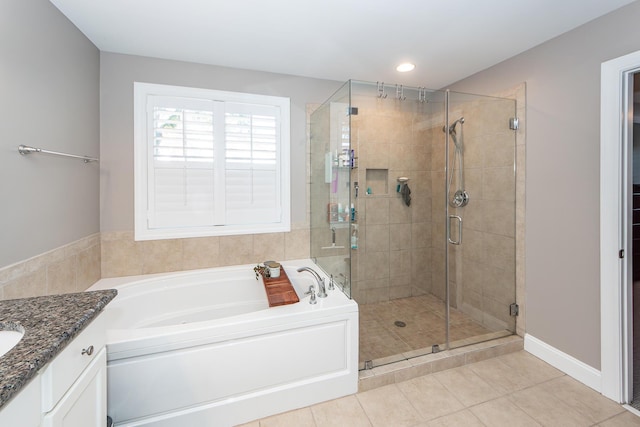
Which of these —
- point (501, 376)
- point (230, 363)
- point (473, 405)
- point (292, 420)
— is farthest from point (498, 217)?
point (230, 363)

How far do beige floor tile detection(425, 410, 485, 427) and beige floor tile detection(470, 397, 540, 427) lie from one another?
0.04m

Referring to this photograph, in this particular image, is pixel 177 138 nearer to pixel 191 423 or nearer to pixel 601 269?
pixel 191 423

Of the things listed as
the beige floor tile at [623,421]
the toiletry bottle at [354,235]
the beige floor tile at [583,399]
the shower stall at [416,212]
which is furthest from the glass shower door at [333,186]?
the beige floor tile at [623,421]

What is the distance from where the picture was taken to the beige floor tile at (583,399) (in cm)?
170

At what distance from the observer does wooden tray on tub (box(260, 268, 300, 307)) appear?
1.90 m

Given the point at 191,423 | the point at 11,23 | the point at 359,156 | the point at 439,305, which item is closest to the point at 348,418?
the point at 191,423

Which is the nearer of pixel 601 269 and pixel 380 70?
pixel 601 269

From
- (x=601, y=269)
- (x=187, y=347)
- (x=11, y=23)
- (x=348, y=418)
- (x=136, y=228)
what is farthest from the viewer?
(x=136, y=228)

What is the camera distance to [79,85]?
198 cm

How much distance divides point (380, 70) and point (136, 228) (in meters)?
2.65

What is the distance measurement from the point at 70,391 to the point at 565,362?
115 inches

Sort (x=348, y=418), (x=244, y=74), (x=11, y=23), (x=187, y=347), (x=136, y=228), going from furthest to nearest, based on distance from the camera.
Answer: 1. (x=244, y=74)
2. (x=136, y=228)
3. (x=348, y=418)
4. (x=187, y=347)
5. (x=11, y=23)

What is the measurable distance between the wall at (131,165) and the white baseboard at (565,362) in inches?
85.9

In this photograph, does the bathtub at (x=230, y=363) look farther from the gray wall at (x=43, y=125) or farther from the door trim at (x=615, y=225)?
the door trim at (x=615, y=225)
